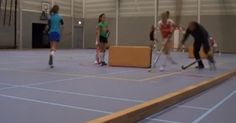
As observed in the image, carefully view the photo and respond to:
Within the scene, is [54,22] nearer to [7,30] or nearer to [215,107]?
[215,107]

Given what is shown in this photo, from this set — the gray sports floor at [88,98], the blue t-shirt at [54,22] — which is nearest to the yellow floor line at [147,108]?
the gray sports floor at [88,98]

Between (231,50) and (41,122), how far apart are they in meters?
25.6

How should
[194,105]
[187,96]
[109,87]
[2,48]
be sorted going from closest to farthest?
1. [194,105]
2. [187,96]
3. [109,87]
4. [2,48]

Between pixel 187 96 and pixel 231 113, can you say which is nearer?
pixel 231 113

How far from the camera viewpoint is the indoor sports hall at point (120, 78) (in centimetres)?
474

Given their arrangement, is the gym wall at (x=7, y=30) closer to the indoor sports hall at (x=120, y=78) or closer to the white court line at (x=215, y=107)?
the indoor sports hall at (x=120, y=78)

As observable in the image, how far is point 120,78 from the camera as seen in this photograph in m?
8.77

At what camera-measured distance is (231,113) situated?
502 cm

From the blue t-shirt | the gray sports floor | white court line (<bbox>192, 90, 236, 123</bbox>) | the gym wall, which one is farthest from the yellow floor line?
the gym wall

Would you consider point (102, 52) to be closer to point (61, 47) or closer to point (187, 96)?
point (187, 96)

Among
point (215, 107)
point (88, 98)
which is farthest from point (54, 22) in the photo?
point (215, 107)

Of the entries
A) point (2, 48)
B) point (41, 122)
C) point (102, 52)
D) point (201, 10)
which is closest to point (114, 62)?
point (102, 52)

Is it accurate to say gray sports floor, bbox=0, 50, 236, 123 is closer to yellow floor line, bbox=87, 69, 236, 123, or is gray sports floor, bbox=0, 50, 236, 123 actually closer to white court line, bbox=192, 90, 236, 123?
white court line, bbox=192, 90, 236, 123

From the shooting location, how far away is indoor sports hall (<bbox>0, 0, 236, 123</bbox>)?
474cm
